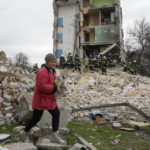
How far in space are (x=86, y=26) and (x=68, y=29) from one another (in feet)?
7.69

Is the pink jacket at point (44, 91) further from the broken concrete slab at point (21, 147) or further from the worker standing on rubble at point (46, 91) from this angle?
the broken concrete slab at point (21, 147)

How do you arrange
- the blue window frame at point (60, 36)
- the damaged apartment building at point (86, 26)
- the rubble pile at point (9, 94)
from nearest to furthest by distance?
the rubble pile at point (9, 94)
the damaged apartment building at point (86, 26)
the blue window frame at point (60, 36)

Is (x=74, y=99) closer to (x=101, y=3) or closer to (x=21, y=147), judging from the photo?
(x=21, y=147)

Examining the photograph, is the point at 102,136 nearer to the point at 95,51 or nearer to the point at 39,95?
the point at 39,95

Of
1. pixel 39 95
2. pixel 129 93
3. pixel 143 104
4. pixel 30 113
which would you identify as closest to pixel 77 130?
pixel 30 113

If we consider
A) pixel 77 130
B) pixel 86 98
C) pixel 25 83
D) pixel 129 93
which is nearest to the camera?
pixel 77 130

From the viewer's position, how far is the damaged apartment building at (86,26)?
22.4 m

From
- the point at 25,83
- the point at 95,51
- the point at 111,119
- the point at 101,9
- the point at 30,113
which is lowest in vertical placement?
the point at 111,119

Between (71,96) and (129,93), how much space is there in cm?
308

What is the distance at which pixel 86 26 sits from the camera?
2380 centimetres

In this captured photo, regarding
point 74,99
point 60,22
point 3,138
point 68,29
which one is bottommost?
point 74,99

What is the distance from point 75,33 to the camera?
76.8 ft

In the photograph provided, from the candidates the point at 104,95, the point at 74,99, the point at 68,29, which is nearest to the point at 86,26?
the point at 68,29

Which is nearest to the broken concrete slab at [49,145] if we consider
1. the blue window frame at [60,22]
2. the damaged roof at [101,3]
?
the blue window frame at [60,22]
